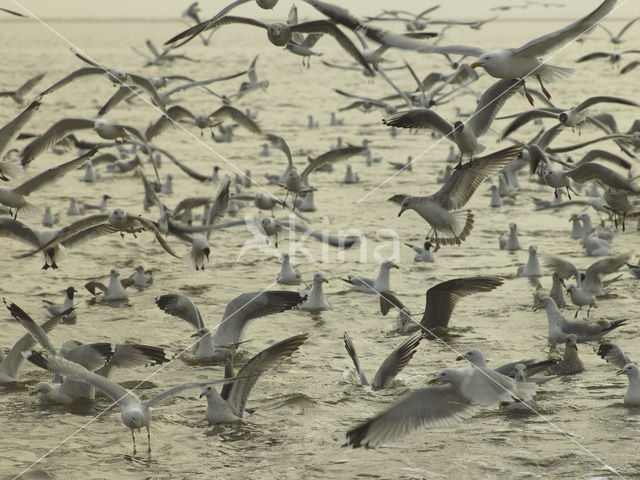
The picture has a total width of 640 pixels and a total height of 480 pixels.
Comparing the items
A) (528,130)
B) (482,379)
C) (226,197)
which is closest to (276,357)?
(482,379)

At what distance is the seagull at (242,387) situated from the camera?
8.07 metres

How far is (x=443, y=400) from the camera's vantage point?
7.35 m

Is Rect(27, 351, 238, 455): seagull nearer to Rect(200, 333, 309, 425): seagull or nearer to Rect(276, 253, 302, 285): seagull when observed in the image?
Rect(200, 333, 309, 425): seagull

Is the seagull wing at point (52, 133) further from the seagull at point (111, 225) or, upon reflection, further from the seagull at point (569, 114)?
the seagull at point (569, 114)

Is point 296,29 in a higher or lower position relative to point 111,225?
higher

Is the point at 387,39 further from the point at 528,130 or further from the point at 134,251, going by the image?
the point at 528,130

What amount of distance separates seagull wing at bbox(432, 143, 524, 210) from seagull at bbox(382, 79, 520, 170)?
15 cm

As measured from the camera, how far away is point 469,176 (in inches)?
387

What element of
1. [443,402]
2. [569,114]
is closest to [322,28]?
[569,114]

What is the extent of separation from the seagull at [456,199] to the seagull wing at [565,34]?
3.56 ft

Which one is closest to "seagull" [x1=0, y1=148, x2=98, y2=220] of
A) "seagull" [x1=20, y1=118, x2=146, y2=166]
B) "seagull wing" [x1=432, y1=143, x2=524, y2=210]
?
"seagull" [x1=20, y1=118, x2=146, y2=166]

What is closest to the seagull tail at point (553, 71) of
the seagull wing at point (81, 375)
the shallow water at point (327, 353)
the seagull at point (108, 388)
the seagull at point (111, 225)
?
the shallow water at point (327, 353)

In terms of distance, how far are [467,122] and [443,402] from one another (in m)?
3.61
